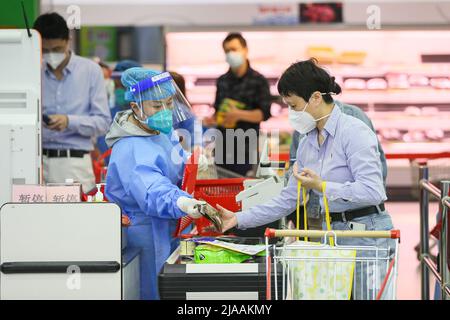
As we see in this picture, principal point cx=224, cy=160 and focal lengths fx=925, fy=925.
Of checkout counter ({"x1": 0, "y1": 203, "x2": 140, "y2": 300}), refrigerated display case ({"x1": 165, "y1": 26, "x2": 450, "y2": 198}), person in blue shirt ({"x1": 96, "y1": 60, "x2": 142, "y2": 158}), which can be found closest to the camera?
checkout counter ({"x1": 0, "y1": 203, "x2": 140, "y2": 300})

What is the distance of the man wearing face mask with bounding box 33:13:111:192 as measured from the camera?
20.5ft

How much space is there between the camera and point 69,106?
630cm

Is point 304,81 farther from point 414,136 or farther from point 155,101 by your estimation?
point 414,136

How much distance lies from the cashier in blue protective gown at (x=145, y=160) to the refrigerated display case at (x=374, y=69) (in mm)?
6537

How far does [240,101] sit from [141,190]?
145 inches

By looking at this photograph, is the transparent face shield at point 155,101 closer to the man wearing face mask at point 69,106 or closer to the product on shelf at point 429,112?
the man wearing face mask at point 69,106

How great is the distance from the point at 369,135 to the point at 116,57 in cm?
813

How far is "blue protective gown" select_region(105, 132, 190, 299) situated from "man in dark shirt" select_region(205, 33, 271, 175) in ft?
9.83

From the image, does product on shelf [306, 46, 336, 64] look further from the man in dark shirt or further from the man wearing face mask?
the man wearing face mask

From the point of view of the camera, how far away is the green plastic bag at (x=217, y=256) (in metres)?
3.87

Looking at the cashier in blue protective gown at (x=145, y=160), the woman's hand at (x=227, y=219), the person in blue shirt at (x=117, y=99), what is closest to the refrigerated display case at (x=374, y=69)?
the person in blue shirt at (x=117, y=99)

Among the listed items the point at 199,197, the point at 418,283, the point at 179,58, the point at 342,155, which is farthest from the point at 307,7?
the point at 342,155

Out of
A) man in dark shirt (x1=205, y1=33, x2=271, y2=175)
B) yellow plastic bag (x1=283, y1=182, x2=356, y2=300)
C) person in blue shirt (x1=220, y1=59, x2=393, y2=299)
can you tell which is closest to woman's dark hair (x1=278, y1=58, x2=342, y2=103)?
person in blue shirt (x1=220, y1=59, x2=393, y2=299)

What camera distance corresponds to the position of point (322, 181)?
382cm
